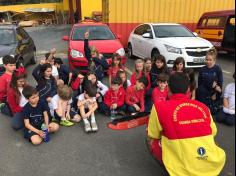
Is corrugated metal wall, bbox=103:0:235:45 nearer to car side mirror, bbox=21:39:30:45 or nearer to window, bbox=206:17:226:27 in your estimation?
window, bbox=206:17:226:27

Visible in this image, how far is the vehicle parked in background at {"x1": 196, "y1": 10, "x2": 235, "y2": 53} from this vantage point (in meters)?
11.7

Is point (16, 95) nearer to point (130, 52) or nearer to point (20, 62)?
point (20, 62)

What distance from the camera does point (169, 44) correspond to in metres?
9.66

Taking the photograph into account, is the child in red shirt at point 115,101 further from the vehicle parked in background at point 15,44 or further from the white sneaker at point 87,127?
the vehicle parked in background at point 15,44

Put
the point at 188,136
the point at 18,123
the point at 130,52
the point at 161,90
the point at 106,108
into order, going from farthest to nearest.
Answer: the point at 130,52 → the point at 106,108 → the point at 161,90 → the point at 18,123 → the point at 188,136

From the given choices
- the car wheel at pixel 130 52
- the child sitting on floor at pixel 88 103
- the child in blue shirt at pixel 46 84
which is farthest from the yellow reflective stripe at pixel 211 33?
the child in blue shirt at pixel 46 84

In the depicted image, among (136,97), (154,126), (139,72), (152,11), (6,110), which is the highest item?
(154,126)

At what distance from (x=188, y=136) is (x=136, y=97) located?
10.2 ft

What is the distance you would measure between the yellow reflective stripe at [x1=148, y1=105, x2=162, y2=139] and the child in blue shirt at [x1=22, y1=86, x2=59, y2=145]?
2173mm

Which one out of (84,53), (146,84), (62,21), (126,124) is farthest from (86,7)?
(126,124)

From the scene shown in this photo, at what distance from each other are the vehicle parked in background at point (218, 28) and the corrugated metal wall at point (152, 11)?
59.6 inches

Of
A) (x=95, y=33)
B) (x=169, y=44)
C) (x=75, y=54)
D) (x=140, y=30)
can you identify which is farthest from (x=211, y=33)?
(x=75, y=54)

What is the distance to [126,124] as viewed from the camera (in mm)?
4180

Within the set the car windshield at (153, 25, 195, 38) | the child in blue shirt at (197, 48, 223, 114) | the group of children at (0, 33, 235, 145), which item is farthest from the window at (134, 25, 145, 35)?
the child in blue shirt at (197, 48, 223, 114)
